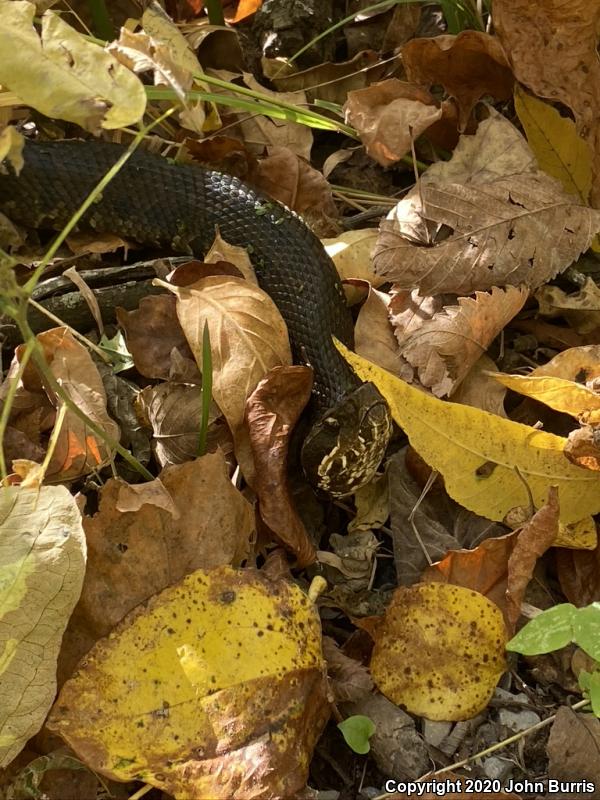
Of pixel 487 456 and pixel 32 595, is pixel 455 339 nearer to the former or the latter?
pixel 487 456

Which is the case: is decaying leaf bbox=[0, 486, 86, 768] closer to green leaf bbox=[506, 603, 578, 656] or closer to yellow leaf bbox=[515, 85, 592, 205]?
green leaf bbox=[506, 603, 578, 656]

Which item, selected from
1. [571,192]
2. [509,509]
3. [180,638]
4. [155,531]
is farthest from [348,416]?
[571,192]

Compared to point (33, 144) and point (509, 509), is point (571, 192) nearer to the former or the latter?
point (509, 509)

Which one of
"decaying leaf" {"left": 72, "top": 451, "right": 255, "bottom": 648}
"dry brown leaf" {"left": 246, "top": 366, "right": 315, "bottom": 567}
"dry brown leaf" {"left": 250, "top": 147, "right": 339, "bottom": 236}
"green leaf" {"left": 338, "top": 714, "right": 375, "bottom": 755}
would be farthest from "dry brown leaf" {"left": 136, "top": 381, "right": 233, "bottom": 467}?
"dry brown leaf" {"left": 250, "top": 147, "right": 339, "bottom": 236}

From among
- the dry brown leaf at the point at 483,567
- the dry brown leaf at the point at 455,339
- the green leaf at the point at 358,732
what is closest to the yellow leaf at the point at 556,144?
the dry brown leaf at the point at 455,339

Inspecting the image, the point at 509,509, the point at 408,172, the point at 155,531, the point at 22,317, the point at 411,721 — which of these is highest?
the point at 22,317

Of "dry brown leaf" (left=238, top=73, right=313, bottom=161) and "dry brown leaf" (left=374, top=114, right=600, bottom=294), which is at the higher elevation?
"dry brown leaf" (left=238, top=73, right=313, bottom=161)
